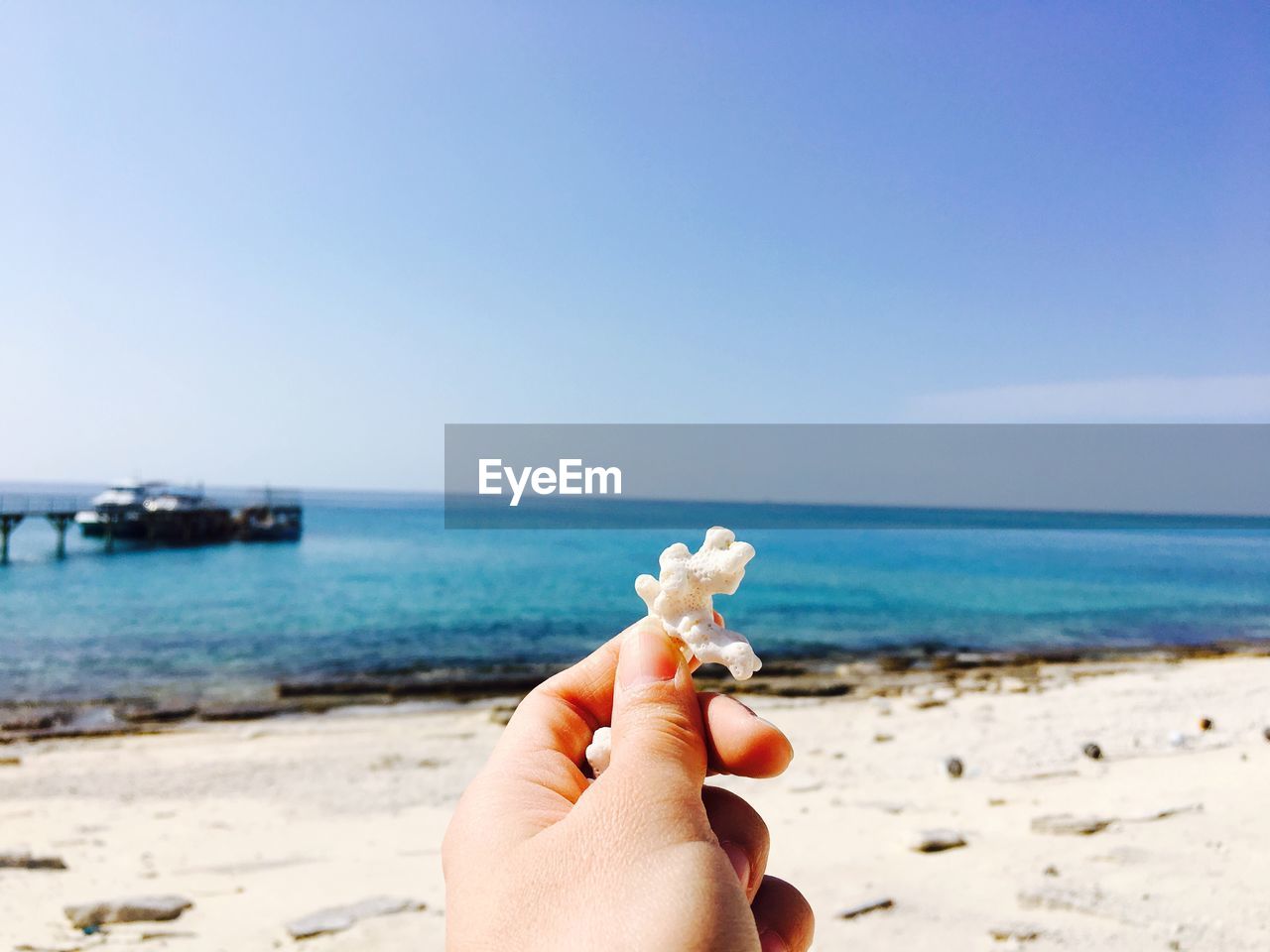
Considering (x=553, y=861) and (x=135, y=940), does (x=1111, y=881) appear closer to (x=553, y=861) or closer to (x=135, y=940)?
(x=553, y=861)

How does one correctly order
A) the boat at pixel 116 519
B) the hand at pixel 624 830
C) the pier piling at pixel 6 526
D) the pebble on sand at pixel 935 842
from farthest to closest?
the boat at pixel 116 519 < the pier piling at pixel 6 526 < the pebble on sand at pixel 935 842 < the hand at pixel 624 830

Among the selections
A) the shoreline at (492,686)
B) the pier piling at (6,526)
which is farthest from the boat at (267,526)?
the shoreline at (492,686)

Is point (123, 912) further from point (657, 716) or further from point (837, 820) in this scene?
point (657, 716)

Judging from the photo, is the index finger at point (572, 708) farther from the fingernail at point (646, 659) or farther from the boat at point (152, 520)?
the boat at point (152, 520)

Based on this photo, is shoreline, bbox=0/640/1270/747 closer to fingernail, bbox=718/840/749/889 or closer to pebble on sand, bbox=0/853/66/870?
pebble on sand, bbox=0/853/66/870

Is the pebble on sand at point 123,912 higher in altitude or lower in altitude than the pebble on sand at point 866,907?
lower

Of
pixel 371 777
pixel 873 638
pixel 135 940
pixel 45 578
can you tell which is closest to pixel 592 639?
pixel 873 638
